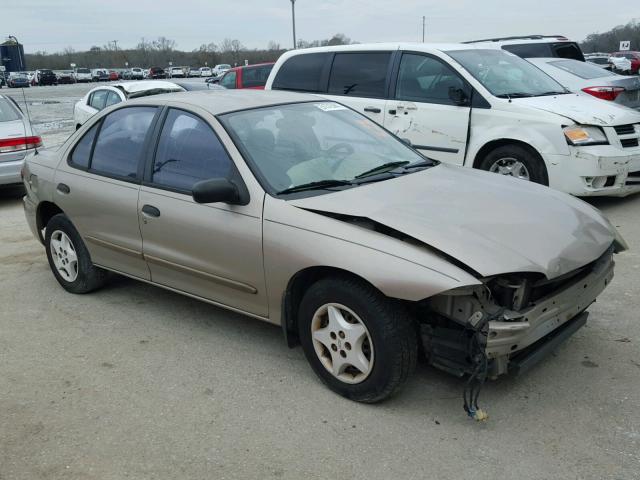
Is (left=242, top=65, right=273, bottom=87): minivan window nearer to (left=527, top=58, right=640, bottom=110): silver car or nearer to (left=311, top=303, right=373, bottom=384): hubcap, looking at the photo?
(left=527, top=58, right=640, bottom=110): silver car

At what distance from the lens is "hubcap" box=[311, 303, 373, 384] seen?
3.26 meters

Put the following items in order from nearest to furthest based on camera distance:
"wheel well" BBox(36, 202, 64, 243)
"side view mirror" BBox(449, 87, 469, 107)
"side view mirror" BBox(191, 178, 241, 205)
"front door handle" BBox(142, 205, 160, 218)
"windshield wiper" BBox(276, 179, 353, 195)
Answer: "side view mirror" BBox(191, 178, 241, 205), "windshield wiper" BBox(276, 179, 353, 195), "front door handle" BBox(142, 205, 160, 218), "wheel well" BBox(36, 202, 64, 243), "side view mirror" BBox(449, 87, 469, 107)

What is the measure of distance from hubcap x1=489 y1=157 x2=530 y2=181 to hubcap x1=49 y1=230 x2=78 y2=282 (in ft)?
14.4

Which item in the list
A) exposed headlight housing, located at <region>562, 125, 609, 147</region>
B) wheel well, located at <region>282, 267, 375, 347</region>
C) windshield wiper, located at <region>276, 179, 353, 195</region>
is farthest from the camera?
exposed headlight housing, located at <region>562, 125, 609, 147</region>

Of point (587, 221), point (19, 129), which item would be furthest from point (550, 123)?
point (19, 129)

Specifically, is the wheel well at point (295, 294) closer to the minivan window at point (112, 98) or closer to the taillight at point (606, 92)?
the taillight at point (606, 92)

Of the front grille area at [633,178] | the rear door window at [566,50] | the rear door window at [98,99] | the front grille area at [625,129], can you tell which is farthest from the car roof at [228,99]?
the rear door window at [566,50]

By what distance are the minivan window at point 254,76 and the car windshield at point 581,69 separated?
7377 millimetres

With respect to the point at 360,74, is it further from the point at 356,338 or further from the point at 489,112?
the point at 356,338

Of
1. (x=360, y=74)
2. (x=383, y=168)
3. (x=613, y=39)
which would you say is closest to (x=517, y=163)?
(x=360, y=74)

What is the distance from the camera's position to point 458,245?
3.04 metres

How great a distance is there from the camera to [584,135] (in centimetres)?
664

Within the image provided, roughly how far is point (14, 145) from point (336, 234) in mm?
7266

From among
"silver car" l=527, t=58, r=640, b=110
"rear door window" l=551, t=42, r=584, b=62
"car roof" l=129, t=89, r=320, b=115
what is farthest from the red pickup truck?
"car roof" l=129, t=89, r=320, b=115
